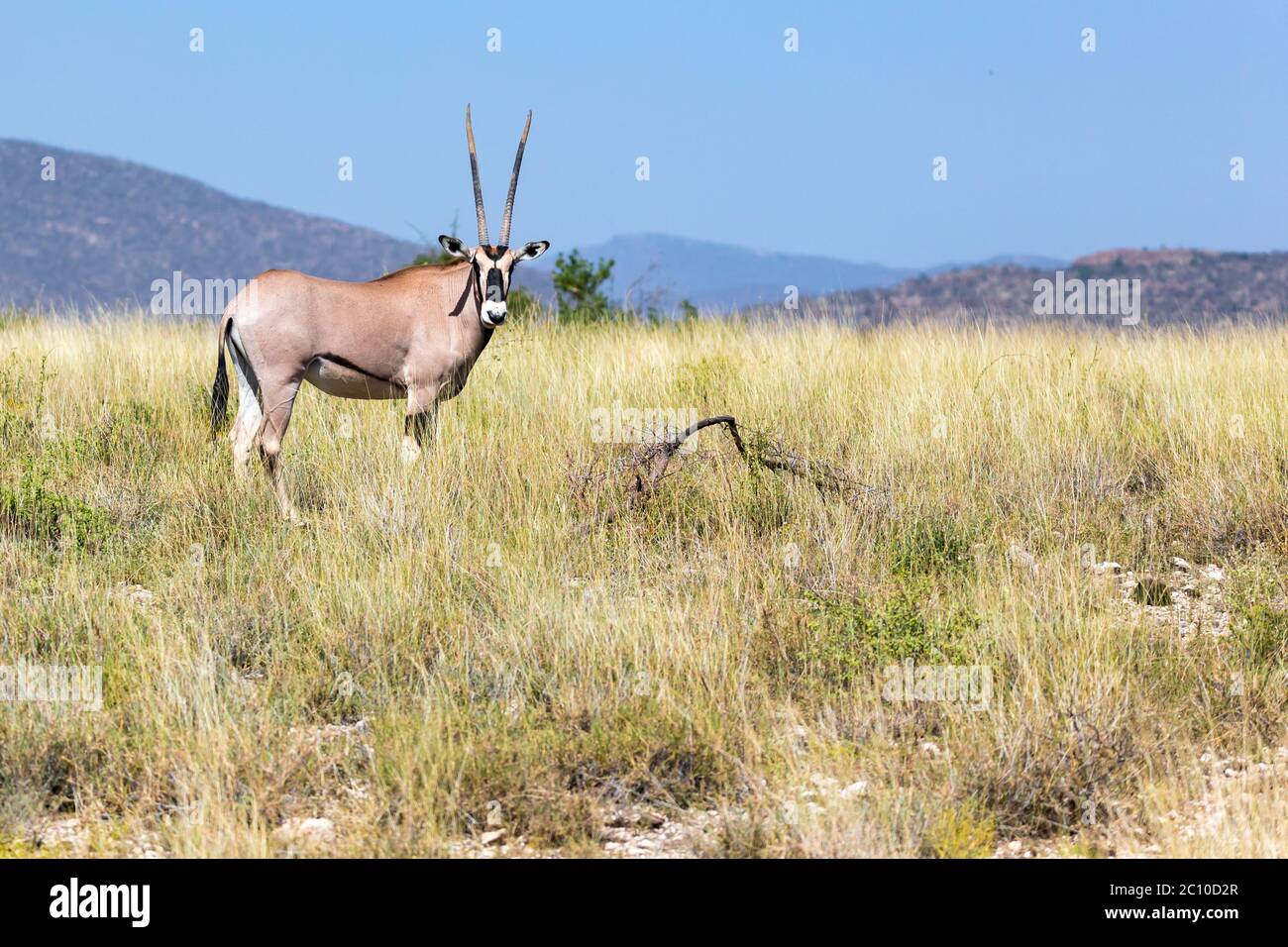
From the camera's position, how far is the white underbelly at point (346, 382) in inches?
317

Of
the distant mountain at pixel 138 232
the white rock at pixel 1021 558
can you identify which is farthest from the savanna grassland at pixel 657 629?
the distant mountain at pixel 138 232

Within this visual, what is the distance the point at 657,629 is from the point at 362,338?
3.56m

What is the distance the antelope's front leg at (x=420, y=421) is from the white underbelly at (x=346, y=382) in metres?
0.15

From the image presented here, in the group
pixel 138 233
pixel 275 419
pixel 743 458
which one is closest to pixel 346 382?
pixel 275 419

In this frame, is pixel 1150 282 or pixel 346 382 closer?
pixel 346 382

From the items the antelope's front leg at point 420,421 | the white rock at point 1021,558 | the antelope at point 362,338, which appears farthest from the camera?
the antelope's front leg at point 420,421

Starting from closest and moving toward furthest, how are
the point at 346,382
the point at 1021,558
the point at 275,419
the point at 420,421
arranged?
the point at 1021,558
the point at 275,419
the point at 346,382
the point at 420,421

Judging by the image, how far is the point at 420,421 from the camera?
8438mm

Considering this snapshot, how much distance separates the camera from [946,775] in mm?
4613

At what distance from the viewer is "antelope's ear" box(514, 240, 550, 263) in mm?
8484

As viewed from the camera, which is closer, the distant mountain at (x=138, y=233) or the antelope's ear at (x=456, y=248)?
the antelope's ear at (x=456, y=248)

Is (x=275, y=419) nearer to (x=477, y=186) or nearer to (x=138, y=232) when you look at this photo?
(x=477, y=186)

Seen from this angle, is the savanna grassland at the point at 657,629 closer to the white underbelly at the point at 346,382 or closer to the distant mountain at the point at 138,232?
the white underbelly at the point at 346,382
